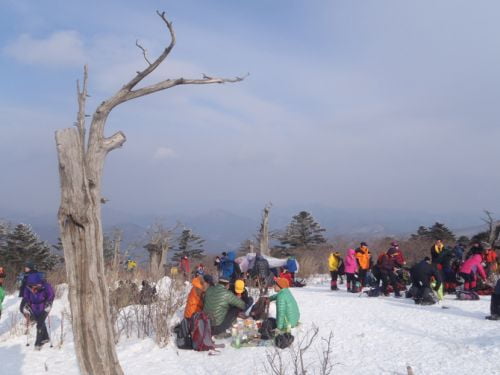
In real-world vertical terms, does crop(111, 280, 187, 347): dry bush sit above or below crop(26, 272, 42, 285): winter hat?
below

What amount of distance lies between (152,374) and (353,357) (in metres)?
3.25

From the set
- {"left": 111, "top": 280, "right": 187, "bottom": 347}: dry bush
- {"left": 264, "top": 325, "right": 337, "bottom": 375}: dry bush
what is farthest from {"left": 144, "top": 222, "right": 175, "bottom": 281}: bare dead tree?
{"left": 264, "top": 325, "right": 337, "bottom": 375}: dry bush

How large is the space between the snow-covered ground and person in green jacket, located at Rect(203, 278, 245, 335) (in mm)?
629

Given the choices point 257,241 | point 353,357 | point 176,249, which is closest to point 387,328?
point 353,357

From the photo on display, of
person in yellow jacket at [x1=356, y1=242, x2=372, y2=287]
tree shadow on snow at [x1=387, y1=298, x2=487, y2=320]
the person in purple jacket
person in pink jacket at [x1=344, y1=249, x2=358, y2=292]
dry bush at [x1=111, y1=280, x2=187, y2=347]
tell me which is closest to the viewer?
dry bush at [x1=111, y1=280, x2=187, y2=347]

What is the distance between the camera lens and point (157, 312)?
30.2 ft

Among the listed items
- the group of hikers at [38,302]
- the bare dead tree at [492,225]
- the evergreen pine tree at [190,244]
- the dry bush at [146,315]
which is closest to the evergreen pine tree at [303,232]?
the evergreen pine tree at [190,244]

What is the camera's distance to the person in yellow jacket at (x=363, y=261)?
561 inches

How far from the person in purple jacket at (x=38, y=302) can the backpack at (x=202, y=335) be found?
3081mm

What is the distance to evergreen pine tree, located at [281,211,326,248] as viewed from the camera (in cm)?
3857

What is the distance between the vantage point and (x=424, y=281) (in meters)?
11.4

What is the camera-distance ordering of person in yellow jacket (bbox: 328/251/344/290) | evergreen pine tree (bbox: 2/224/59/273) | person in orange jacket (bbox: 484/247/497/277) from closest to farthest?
1. person in orange jacket (bbox: 484/247/497/277)
2. person in yellow jacket (bbox: 328/251/344/290)
3. evergreen pine tree (bbox: 2/224/59/273)

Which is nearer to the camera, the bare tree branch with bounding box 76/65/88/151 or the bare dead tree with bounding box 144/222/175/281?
the bare tree branch with bounding box 76/65/88/151

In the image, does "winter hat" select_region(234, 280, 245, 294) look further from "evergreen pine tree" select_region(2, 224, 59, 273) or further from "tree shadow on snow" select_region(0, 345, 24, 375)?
"evergreen pine tree" select_region(2, 224, 59, 273)
